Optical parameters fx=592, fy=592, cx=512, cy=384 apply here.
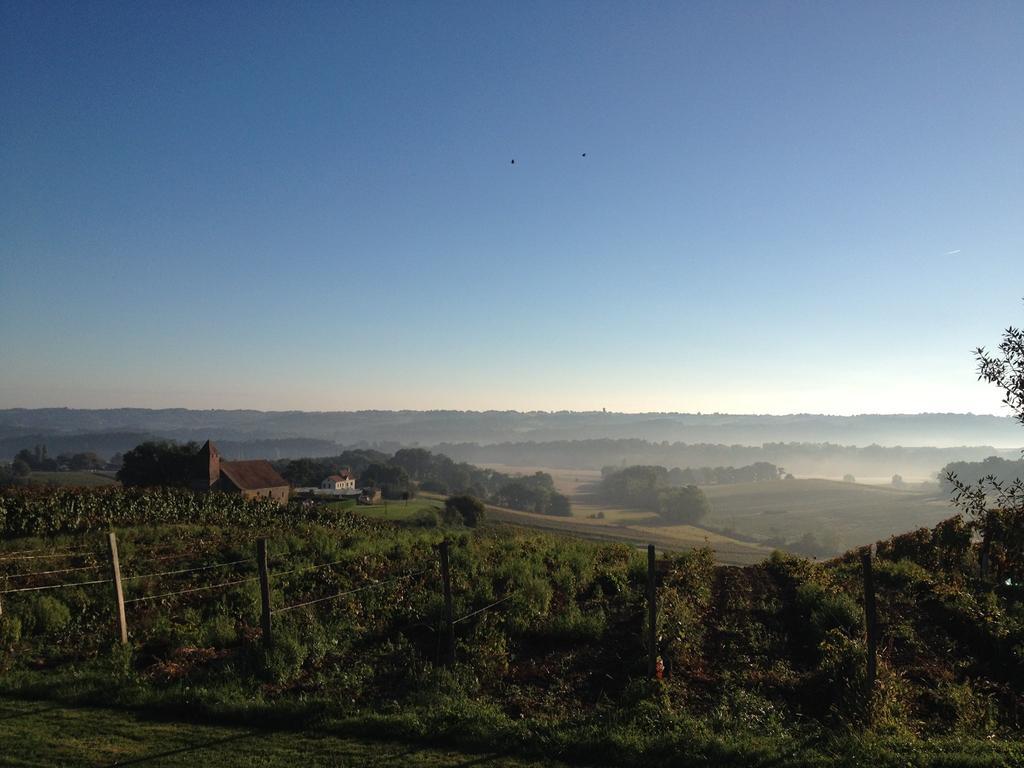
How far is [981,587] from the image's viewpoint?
1500 centimetres

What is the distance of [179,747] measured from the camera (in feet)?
23.1

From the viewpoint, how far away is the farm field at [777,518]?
296 feet

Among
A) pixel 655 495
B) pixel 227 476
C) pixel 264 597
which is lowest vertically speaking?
pixel 655 495

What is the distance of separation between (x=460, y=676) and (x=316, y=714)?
220 cm

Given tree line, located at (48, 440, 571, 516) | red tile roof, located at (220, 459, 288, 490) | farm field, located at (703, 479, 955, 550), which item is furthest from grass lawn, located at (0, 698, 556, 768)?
farm field, located at (703, 479, 955, 550)

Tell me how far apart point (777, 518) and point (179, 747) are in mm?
129342

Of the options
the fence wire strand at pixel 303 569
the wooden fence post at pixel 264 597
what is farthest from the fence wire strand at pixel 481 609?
the fence wire strand at pixel 303 569

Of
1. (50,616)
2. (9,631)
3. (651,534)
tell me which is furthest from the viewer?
(651,534)

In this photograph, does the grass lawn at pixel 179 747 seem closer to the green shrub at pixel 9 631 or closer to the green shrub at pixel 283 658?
the green shrub at pixel 283 658

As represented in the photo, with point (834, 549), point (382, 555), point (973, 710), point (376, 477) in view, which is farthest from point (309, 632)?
point (376, 477)

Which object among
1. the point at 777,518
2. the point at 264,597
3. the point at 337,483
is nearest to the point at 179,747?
the point at 264,597

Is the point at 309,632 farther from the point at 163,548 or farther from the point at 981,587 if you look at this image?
the point at 981,587

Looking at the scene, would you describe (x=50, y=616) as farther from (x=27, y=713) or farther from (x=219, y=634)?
(x=27, y=713)

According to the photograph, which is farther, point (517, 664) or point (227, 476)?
point (227, 476)
